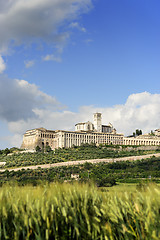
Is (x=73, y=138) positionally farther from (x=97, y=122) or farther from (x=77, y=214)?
(x=77, y=214)

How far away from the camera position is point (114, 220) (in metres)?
9.81

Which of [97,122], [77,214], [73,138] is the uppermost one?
[97,122]

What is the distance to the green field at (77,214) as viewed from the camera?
9258mm

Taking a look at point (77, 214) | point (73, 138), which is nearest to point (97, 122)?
point (73, 138)

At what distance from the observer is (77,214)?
32.4 ft

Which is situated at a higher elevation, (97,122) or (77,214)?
(97,122)

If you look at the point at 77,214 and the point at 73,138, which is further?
the point at 73,138

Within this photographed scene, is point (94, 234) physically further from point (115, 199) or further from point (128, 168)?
point (128, 168)

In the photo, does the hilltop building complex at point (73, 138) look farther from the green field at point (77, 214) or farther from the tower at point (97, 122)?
the green field at point (77, 214)

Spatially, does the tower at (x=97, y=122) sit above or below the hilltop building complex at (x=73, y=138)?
above

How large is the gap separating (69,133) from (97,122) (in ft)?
66.1

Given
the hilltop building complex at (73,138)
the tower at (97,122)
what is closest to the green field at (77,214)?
the hilltop building complex at (73,138)

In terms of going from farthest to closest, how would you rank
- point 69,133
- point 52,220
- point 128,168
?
1. point 69,133
2. point 128,168
3. point 52,220

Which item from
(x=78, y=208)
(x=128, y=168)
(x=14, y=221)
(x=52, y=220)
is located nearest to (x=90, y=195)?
(x=78, y=208)
